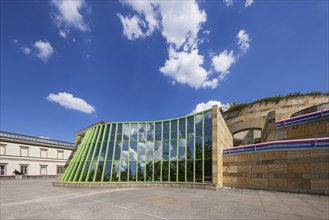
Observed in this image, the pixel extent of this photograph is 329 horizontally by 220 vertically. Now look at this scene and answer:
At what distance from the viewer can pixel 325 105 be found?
592 inches

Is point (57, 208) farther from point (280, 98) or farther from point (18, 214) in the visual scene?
point (280, 98)

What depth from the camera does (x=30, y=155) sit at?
149 feet

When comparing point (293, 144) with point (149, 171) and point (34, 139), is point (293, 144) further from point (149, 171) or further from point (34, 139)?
point (34, 139)

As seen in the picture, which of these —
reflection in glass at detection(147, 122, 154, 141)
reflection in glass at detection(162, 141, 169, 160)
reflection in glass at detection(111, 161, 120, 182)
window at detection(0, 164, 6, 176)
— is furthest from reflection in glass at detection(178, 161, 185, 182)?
window at detection(0, 164, 6, 176)

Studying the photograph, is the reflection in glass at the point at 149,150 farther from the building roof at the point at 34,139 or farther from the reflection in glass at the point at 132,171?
the building roof at the point at 34,139

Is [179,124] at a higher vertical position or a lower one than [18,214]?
higher

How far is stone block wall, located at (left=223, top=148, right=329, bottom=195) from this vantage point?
11.5 meters

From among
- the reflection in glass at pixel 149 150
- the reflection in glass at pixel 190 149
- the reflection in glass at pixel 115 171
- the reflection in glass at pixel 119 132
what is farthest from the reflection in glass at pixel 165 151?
the reflection in glass at pixel 119 132

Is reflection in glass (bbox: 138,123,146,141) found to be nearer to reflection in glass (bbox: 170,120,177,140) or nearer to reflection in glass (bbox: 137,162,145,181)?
reflection in glass (bbox: 137,162,145,181)

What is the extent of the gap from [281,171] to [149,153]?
1190 cm

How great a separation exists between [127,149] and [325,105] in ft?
58.0

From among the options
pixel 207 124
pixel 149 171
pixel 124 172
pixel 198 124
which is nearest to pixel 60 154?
pixel 124 172

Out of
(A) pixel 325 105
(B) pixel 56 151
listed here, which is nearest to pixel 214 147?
(A) pixel 325 105

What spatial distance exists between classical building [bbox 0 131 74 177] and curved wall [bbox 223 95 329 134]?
31.9m
